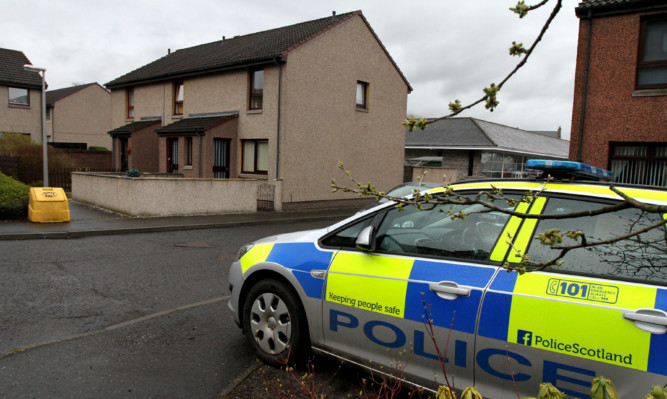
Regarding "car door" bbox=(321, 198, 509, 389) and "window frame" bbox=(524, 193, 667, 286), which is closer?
"window frame" bbox=(524, 193, 667, 286)

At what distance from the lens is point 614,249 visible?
2.72 metres

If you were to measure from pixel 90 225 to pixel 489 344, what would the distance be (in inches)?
461

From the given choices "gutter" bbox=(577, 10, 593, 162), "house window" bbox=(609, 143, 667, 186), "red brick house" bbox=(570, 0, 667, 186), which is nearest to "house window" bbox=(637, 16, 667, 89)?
"red brick house" bbox=(570, 0, 667, 186)

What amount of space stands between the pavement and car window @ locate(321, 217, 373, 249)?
30.4ft

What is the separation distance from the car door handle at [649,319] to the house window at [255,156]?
56.4 ft

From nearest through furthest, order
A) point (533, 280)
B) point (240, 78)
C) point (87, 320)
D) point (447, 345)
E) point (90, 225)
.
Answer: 1. point (533, 280)
2. point (447, 345)
3. point (87, 320)
4. point (90, 225)
5. point (240, 78)

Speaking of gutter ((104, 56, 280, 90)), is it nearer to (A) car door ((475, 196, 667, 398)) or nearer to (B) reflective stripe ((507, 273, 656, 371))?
(A) car door ((475, 196, 667, 398))

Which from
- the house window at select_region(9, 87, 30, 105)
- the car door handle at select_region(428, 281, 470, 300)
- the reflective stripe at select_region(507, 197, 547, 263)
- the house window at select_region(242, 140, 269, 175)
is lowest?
the car door handle at select_region(428, 281, 470, 300)

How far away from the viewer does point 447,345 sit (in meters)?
3.01

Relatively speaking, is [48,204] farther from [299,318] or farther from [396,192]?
[299,318]

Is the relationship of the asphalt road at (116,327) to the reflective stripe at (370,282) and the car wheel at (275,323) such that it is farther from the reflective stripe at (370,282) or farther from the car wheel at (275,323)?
the reflective stripe at (370,282)

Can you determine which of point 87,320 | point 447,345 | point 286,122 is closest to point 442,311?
point 447,345

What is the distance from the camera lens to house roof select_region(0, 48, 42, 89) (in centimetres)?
3077

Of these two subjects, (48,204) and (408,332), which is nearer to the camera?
(408,332)
